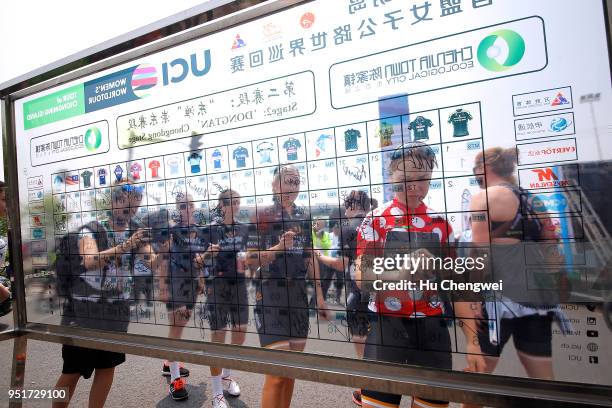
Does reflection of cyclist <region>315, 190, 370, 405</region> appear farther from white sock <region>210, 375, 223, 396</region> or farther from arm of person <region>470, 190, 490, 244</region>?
white sock <region>210, 375, 223, 396</region>

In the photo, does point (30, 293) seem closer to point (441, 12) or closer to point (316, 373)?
point (316, 373)

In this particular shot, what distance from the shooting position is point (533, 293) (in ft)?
3.69

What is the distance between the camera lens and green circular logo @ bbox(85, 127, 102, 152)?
1.99 m

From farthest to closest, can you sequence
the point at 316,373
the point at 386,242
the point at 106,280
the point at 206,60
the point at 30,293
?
1. the point at 30,293
2. the point at 106,280
3. the point at 206,60
4. the point at 316,373
5. the point at 386,242

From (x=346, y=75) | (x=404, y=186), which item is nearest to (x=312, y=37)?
(x=346, y=75)

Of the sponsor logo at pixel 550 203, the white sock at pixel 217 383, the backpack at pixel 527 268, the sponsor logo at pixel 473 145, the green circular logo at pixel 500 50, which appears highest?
the green circular logo at pixel 500 50

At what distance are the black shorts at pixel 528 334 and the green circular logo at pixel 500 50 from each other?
0.69 m

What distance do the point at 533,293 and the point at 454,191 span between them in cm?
35

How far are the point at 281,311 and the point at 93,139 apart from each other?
1.27 metres

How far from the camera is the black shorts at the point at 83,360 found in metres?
2.72

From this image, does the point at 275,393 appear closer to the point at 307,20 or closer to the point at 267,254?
the point at 267,254

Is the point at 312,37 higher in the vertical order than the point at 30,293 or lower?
higher

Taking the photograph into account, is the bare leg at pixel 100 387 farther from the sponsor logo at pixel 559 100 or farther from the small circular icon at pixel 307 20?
the sponsor logo at pixel 559 100
